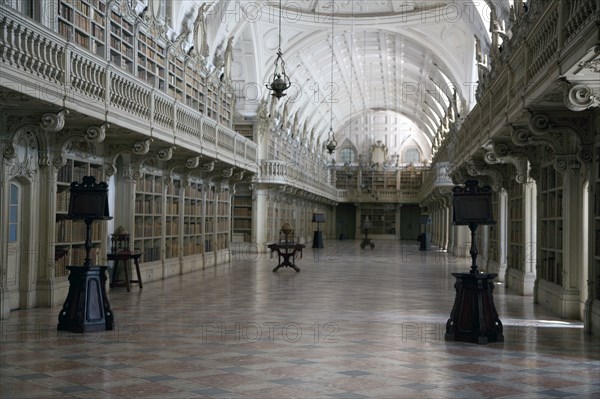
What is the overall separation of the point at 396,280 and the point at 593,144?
8.78 metres

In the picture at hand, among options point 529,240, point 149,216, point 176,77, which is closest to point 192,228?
point 149,216

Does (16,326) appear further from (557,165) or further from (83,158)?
(557,165)

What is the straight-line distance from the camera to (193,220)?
69.3ft

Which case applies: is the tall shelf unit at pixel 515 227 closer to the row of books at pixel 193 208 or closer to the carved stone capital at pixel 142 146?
the carved stone capital at pixel 142 146

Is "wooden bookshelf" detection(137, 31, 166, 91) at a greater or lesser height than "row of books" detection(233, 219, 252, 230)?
greater

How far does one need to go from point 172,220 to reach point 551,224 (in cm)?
1026

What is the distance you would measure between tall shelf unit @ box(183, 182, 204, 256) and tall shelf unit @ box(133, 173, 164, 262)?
2080 mm

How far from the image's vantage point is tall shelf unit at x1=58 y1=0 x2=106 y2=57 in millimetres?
12398

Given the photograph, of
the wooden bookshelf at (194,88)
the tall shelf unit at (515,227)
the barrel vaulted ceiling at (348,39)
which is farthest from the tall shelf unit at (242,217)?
the tall shelf unit at (515,227)

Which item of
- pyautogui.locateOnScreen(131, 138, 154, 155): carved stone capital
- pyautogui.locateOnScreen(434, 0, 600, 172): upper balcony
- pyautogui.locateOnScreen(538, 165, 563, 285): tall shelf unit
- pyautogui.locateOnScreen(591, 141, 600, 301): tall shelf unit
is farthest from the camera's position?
pyautogui.locateOnScreen(131, 138, 154, 155): carved stone capital

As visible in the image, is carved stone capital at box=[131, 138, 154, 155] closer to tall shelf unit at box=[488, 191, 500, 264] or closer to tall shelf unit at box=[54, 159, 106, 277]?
tall shelf unit at box=[54, 159, 106, 277]

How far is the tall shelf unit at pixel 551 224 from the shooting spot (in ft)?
39.0

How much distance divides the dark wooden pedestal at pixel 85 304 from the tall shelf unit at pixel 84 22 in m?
5.12

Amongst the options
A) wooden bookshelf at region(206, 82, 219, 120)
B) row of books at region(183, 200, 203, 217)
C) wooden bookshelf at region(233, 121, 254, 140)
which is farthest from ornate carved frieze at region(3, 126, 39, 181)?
wooden bookshelf at region(233, 121, 254, 140)
